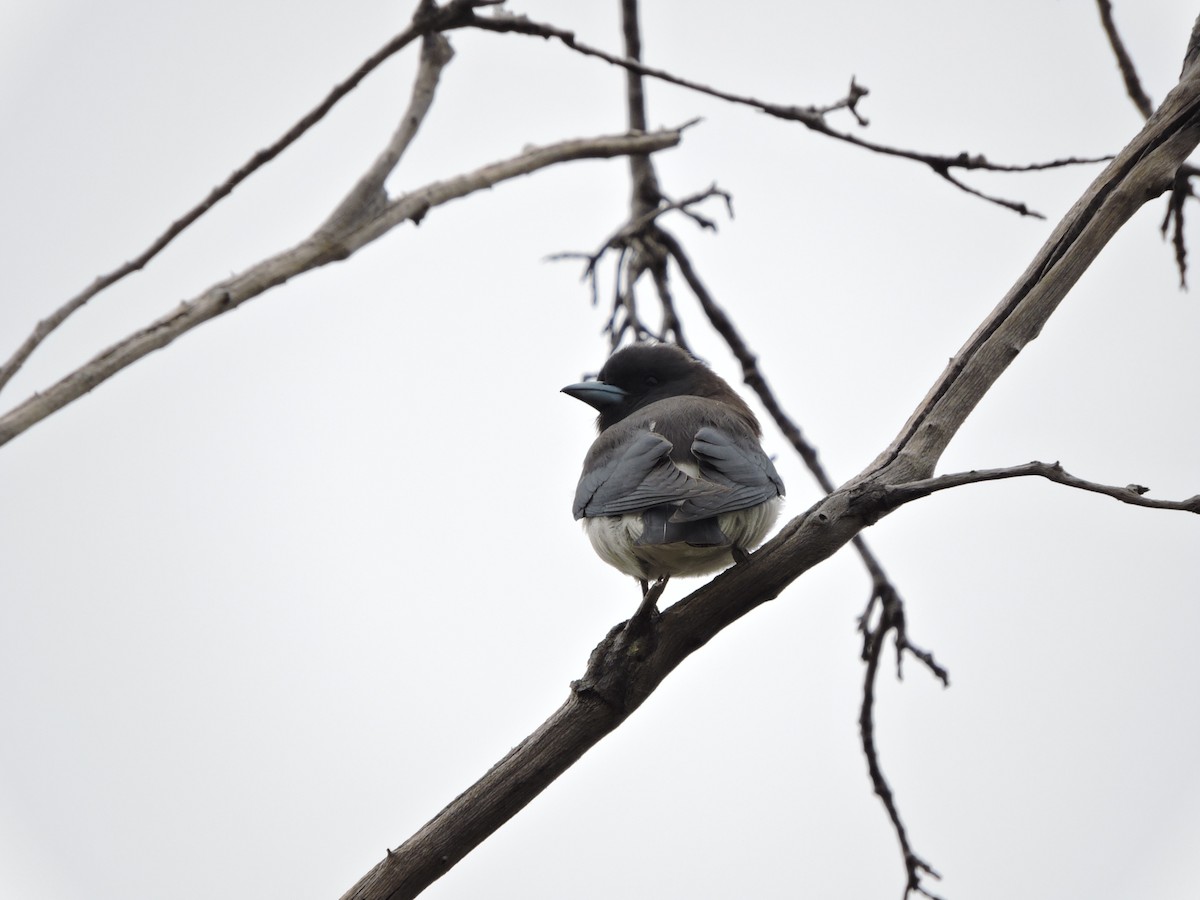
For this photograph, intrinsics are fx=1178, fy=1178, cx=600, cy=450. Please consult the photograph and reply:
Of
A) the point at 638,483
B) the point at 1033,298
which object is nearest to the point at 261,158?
the point at 638,483

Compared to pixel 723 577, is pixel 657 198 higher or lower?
higher

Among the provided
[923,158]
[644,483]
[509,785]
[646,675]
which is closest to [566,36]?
[923,158]

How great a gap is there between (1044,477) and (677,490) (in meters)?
1.24

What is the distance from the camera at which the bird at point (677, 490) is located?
3.51 m

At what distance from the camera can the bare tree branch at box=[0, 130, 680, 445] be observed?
325 cm

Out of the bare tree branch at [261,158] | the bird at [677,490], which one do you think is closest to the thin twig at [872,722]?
the bird at [677,490]

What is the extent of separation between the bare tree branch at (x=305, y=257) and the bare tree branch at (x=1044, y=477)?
2.09 meters

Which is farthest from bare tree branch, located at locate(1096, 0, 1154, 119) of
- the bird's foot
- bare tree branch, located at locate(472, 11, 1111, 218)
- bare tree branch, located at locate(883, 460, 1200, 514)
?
the bird's foot

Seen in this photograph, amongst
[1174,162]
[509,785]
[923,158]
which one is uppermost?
[923,158]

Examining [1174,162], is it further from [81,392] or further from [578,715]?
[81,392]

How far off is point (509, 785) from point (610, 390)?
245 centimetres

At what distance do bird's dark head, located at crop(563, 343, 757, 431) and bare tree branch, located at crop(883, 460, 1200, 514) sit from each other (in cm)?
212

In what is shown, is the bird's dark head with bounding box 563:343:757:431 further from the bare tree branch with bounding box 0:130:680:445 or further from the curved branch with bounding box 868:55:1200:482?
the curved branch with bounding box 868:55:1200:482

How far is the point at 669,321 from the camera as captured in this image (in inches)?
205
